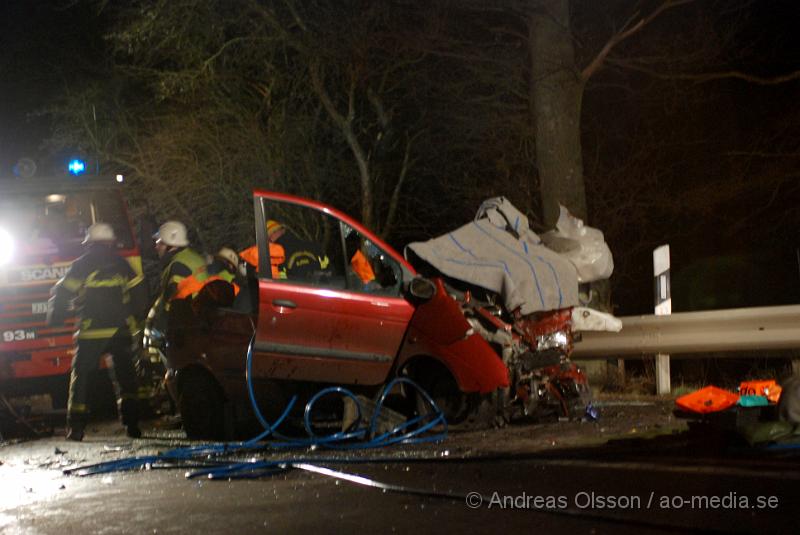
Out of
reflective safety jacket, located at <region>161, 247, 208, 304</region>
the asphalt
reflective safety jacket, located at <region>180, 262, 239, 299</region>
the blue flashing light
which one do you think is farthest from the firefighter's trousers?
the blue flashing light

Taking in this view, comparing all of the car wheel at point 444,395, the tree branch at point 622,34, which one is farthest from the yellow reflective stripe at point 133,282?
the tree branch at point 622,34

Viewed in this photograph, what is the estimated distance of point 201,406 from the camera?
8602 mm

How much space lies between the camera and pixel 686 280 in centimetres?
1955

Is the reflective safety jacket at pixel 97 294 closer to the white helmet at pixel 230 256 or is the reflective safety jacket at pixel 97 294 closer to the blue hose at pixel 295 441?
the white helmet at pixel 230 256

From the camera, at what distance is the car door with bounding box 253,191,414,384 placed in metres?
7.78

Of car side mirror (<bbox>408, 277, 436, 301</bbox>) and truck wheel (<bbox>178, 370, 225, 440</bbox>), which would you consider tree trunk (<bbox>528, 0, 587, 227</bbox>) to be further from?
truck wheel (<bbox>178, 370, 225, 440</bbox>)

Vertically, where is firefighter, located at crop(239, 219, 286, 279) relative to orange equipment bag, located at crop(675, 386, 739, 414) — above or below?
above

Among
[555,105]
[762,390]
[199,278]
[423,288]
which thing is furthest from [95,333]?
[555,105]

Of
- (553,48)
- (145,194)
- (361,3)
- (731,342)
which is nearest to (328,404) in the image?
(731,342)

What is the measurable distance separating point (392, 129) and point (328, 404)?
28.3 feet

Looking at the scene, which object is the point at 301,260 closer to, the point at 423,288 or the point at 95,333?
the point at 423,288

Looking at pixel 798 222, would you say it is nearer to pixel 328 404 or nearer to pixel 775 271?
pixel 775 271

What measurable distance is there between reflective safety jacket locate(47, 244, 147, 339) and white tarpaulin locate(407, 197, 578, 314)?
2.61 meters

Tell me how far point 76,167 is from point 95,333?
148 inches
